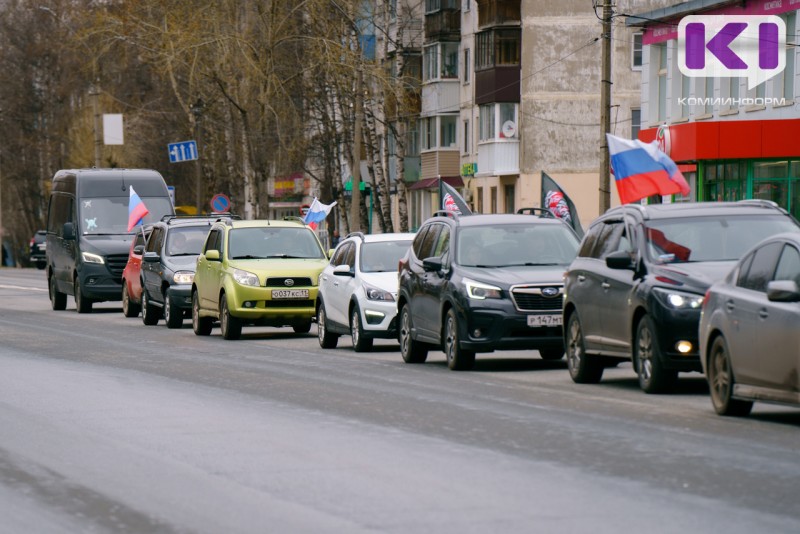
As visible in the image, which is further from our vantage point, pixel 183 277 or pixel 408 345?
pixel 183 277

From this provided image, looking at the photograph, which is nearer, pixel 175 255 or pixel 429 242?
pixel 429 242

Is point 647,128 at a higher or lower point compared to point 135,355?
higher

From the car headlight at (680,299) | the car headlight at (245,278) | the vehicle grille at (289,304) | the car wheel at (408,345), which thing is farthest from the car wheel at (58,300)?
the car headlight at (680,299)

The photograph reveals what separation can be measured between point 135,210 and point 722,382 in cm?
2608

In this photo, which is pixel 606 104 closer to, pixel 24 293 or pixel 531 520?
pixel 24 293

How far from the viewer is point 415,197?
84562 mm

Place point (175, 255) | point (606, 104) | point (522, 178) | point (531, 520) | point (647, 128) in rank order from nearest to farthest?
point (531, 520) → point (175, 255) → point (606, 104) → point (647, 128) → point (522, 178)

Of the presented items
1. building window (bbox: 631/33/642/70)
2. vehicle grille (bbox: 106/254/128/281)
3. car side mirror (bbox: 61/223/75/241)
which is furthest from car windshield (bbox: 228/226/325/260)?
building window (bbox: 631/33/642/70)

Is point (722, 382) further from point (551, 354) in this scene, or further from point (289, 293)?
point (289, 293)

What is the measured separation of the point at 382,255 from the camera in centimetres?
2570

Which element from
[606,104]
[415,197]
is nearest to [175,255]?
[606,104]

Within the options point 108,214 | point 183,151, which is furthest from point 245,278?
point 183,151

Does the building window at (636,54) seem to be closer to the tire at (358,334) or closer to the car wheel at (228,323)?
the car wheel at (228,323)

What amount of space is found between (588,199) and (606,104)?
36.7 m
